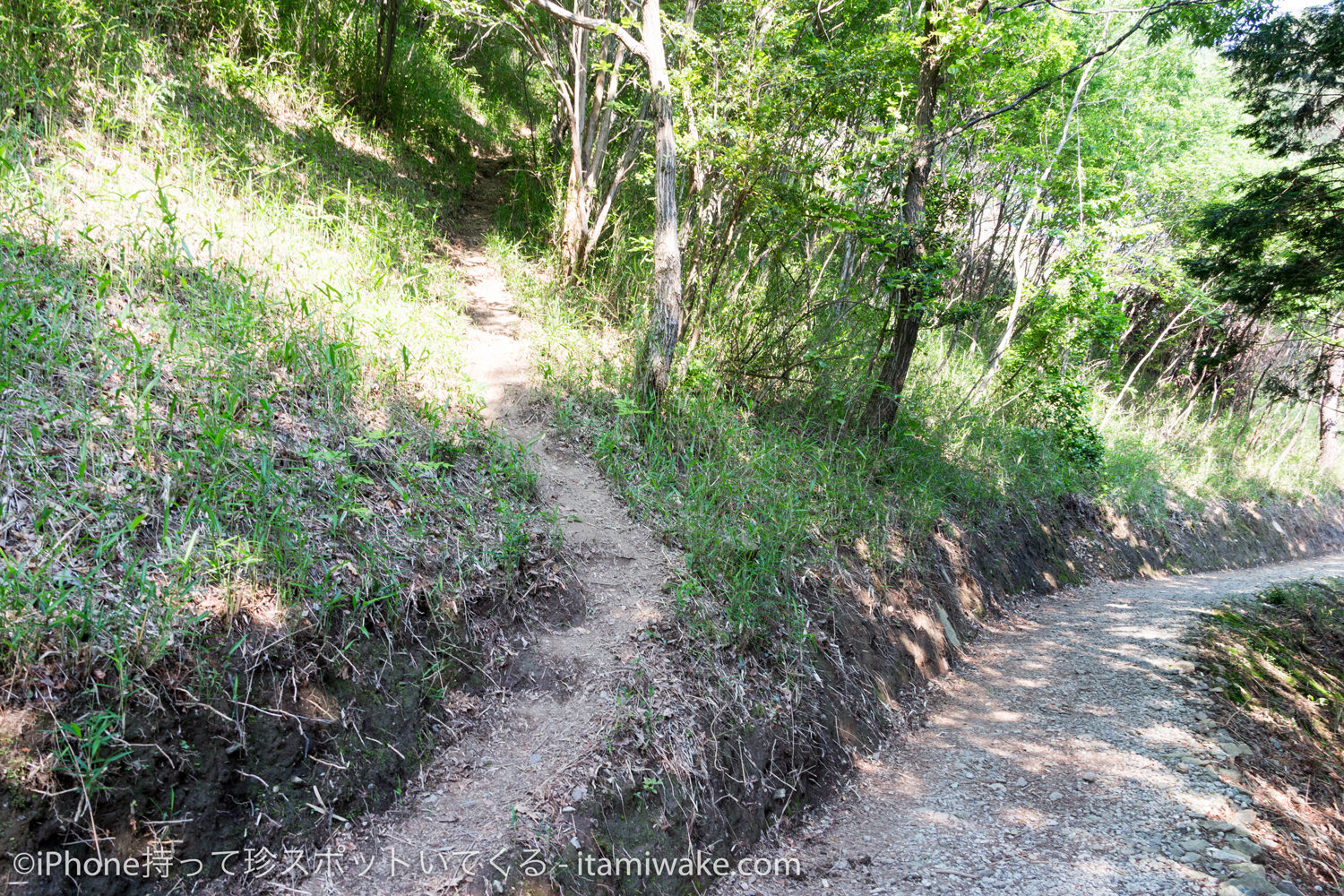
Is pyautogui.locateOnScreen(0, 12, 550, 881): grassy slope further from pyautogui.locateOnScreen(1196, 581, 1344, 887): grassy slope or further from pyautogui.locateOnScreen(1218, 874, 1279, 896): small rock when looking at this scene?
pyautogui.locateOnScreen(1196, 581, 1344, 887): grassy slope

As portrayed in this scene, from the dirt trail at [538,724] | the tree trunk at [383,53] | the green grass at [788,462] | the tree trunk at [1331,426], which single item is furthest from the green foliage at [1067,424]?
the tree trunk at [383,53]

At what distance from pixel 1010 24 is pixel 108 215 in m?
9.10

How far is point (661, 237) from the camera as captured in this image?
5.65m

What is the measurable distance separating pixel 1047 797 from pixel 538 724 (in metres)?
3.19

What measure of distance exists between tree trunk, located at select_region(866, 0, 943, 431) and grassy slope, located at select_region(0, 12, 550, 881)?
4304 mm

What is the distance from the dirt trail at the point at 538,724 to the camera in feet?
8.51

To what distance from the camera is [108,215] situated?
372cm

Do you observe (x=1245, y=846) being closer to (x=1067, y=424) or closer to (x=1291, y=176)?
(x=1291, y=176)

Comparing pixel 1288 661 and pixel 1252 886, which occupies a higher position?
pixel 1288 661

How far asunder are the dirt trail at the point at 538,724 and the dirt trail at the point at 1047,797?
43.4 inches

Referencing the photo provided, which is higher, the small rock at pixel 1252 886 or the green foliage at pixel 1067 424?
the green foliage at pixel 1067 424

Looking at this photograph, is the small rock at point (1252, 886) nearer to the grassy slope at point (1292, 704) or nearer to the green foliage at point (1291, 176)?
the grassy slope at point (1292, 704)

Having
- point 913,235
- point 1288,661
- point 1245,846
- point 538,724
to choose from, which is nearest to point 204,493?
point 538,724

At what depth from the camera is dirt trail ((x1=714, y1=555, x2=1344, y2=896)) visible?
331 centimetres
